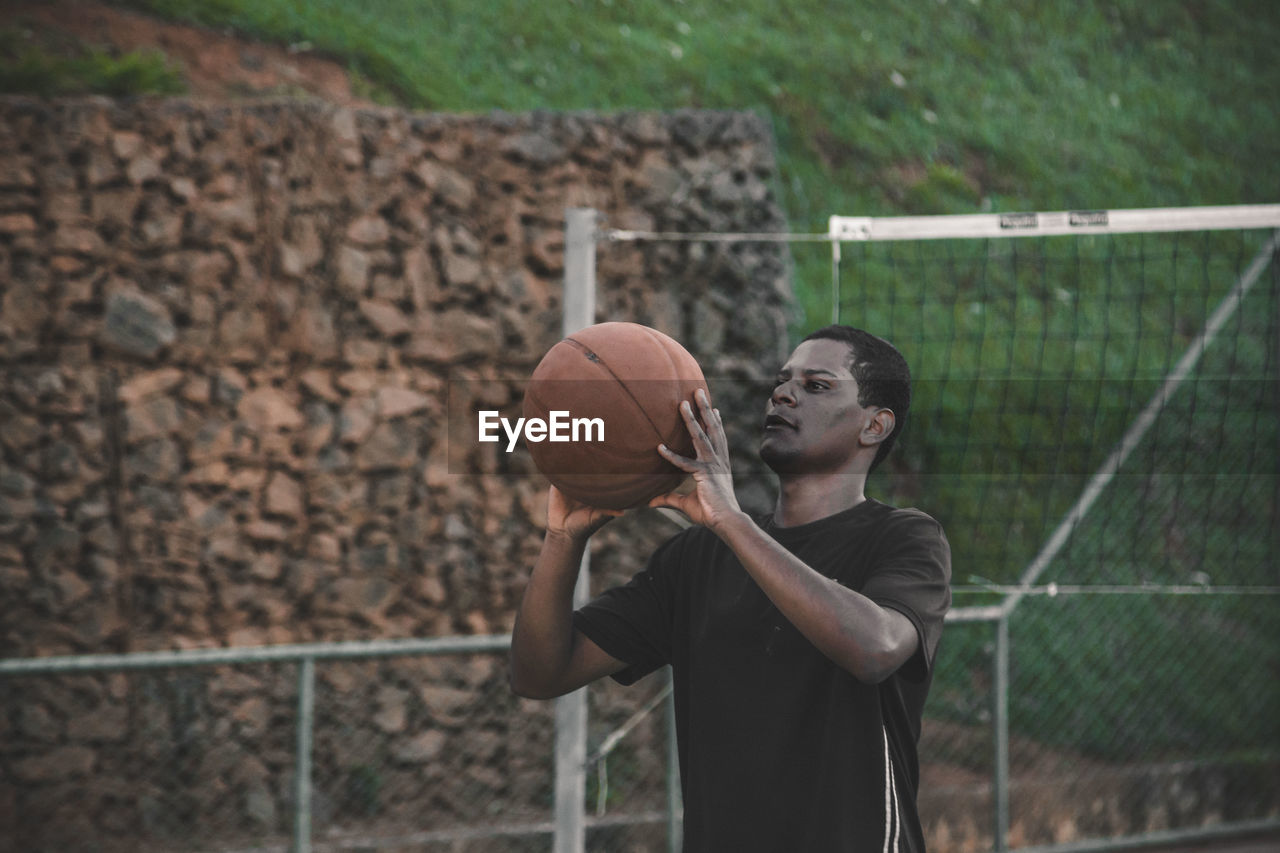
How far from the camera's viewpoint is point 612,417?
240 cm

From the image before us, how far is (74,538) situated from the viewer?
665 centimetres

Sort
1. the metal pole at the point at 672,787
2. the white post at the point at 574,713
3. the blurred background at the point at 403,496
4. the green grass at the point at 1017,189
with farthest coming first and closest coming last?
the green grass at the point at 1017,189 → the blurred background at the point at 403,496 → the metal pole at the point at 672,787 → the white post at the point at 574,713

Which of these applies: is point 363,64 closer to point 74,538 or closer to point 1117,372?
point 74,538

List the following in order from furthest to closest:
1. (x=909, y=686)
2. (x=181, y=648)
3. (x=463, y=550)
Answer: (x=463, y=550) < (x=181, y=648) < (x=909, y=686)

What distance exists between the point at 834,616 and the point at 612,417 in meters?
0.60

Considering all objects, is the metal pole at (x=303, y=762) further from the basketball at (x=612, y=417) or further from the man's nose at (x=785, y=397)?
the man's nose at (x=785, y=397)

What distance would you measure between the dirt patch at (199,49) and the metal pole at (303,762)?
5.63m

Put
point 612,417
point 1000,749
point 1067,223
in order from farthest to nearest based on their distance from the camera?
point 1000,749 → point 1067,223 → point 612,417

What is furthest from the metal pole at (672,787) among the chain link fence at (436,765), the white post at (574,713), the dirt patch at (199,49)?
the dirt patch at (199,49)

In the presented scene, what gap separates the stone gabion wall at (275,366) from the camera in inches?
262

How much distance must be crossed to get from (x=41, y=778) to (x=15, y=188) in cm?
303

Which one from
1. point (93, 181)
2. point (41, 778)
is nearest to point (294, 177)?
point (93, 181)

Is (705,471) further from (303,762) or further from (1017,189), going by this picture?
(1017,189)

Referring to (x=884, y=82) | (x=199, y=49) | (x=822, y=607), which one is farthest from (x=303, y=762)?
(x=884, y=82)
